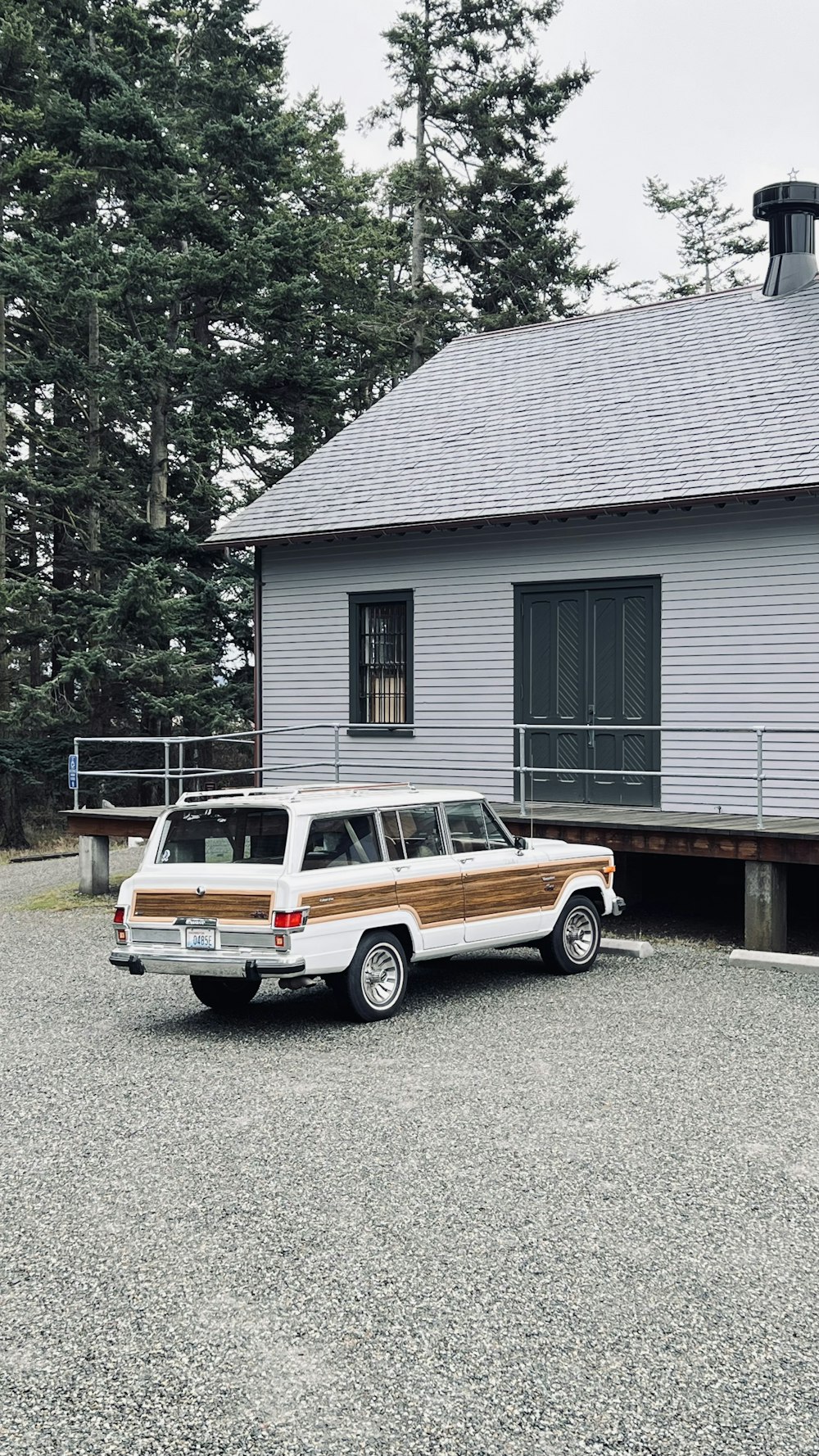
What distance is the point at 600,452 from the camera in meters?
16.0

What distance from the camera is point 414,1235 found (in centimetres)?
523

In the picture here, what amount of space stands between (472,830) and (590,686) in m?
5.69

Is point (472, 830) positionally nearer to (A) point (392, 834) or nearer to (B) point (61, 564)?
(A) point (392, 834)

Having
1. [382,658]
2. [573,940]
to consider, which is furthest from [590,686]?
[573,940]

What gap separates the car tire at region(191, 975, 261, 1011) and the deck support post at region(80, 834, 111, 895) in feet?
24.2

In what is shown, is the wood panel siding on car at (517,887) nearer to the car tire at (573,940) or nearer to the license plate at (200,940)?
the car tire at (573,940)

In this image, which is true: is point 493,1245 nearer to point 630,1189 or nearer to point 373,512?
point 630,1189

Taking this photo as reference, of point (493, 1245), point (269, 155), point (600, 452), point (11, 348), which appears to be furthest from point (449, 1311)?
point (269, 155)

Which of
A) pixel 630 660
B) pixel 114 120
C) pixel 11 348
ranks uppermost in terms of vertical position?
pixel 114 120

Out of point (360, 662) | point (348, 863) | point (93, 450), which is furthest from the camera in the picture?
point (93, 450)

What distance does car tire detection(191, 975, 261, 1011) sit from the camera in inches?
385

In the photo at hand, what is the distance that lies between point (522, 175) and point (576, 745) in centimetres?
2565

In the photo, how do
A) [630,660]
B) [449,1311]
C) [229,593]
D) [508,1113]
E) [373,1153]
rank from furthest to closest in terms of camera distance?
[229,593]
[630,660]
[508,1113]
[373,1153]
[449,1311]

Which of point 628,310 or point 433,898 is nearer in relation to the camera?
point 433,898
